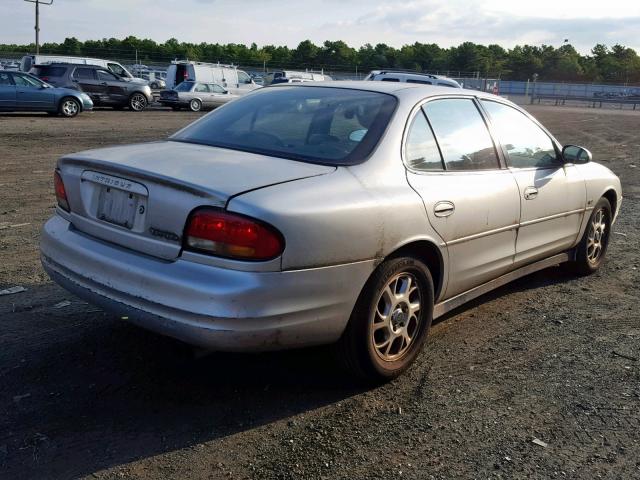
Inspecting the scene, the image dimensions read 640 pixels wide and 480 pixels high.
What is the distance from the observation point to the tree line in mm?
70263

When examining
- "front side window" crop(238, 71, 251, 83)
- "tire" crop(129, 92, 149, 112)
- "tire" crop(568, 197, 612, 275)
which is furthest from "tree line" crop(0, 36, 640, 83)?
"tire" crop(568, 197, 612, 275)

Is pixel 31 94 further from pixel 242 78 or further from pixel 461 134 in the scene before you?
pixel 461 134

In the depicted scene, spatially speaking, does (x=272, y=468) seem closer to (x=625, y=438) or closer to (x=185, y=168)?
(x=185, y=168)

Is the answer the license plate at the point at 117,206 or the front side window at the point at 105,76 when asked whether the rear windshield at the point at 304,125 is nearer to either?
the license plate at the point at 117,206

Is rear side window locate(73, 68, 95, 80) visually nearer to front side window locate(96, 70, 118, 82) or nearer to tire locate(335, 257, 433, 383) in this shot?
front side window locate(96, 70, 118, 82)

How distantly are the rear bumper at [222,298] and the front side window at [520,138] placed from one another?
1.84 meters

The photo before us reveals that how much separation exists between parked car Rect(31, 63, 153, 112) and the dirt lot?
71.1 feet

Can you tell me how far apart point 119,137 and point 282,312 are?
13.6 metres

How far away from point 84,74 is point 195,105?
16.2ft

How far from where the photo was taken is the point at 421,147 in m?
3.84

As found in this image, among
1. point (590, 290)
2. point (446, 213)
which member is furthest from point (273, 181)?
point (590, 290)

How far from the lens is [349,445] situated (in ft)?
9.82

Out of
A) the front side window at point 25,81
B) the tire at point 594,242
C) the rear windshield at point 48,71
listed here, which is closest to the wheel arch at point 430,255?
the tire at point 594,242

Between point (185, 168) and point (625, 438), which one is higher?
point (185, 168)
